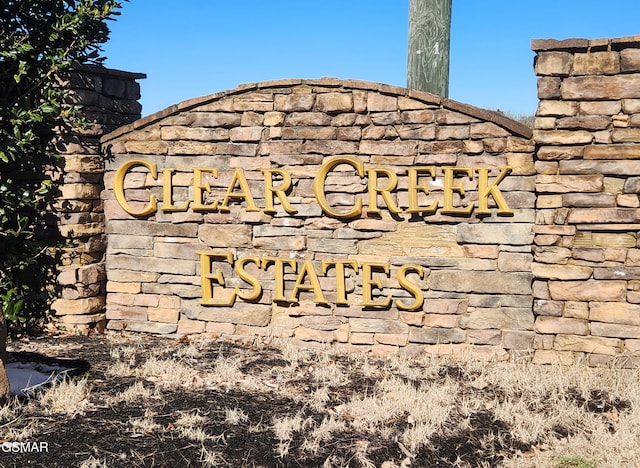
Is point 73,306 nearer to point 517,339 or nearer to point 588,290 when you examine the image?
point 517,339

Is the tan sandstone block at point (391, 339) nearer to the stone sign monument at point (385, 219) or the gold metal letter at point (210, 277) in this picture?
the stone sign monument at point (385, 219)

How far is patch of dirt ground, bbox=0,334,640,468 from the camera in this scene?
4.26m

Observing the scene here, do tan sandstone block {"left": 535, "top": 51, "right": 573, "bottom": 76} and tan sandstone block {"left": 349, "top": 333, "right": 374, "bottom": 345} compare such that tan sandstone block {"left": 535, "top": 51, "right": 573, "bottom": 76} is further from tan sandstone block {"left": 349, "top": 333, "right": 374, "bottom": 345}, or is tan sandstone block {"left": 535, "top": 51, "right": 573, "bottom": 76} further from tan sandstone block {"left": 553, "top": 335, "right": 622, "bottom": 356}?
tan sandstone block {"left": 349, "top": 333, "right": 374, "bottom": 345}

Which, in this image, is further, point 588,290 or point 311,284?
point 311,284

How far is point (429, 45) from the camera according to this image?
20.9 ft

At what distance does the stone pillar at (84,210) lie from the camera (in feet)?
23.5

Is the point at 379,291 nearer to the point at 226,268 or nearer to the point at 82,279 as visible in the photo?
the point at 226,268

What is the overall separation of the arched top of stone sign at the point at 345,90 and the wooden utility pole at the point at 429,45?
0.19 metres

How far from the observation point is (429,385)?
221 inches

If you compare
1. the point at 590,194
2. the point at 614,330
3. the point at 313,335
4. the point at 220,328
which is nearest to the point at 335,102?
the point at 313,335

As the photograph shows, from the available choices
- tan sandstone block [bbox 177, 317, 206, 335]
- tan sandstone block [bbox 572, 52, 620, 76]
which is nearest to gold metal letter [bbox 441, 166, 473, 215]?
tan sandstone block [bbox 572, 52, 620, 76]

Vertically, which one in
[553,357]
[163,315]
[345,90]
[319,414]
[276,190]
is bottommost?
[319,414]

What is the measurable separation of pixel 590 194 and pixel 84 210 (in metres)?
5.37

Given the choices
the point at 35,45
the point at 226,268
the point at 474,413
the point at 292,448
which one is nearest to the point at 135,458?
the point at 292,448
